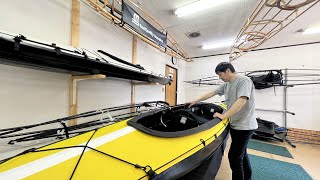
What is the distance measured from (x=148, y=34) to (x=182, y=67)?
3.66 metres

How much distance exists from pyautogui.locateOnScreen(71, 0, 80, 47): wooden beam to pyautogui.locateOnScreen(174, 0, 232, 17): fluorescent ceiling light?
5.82ft

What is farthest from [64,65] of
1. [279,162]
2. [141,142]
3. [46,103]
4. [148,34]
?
[279,162]

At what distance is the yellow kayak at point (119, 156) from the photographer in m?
0.77

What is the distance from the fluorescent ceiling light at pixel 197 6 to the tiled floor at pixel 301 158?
2.92 m

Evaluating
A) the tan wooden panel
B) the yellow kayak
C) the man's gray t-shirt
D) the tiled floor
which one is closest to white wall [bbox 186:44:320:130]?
the tiled floor

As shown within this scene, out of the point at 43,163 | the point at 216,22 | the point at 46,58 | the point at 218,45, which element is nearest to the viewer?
the point at 43,163

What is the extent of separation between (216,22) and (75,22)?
9.67 ft

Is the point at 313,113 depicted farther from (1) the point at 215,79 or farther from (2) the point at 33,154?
(2) the point at 33,154

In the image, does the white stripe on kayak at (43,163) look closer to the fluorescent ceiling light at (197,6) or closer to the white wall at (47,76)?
the white wall at (47,76)

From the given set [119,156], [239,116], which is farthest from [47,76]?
[239,116]

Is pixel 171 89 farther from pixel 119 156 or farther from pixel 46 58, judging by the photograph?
pixel 119 156

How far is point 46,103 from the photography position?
1812mm

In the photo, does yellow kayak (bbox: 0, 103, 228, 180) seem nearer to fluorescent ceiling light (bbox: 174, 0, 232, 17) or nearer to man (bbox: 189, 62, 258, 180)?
man (bbox: 189, 62, 258, 180)

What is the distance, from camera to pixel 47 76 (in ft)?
5.98
